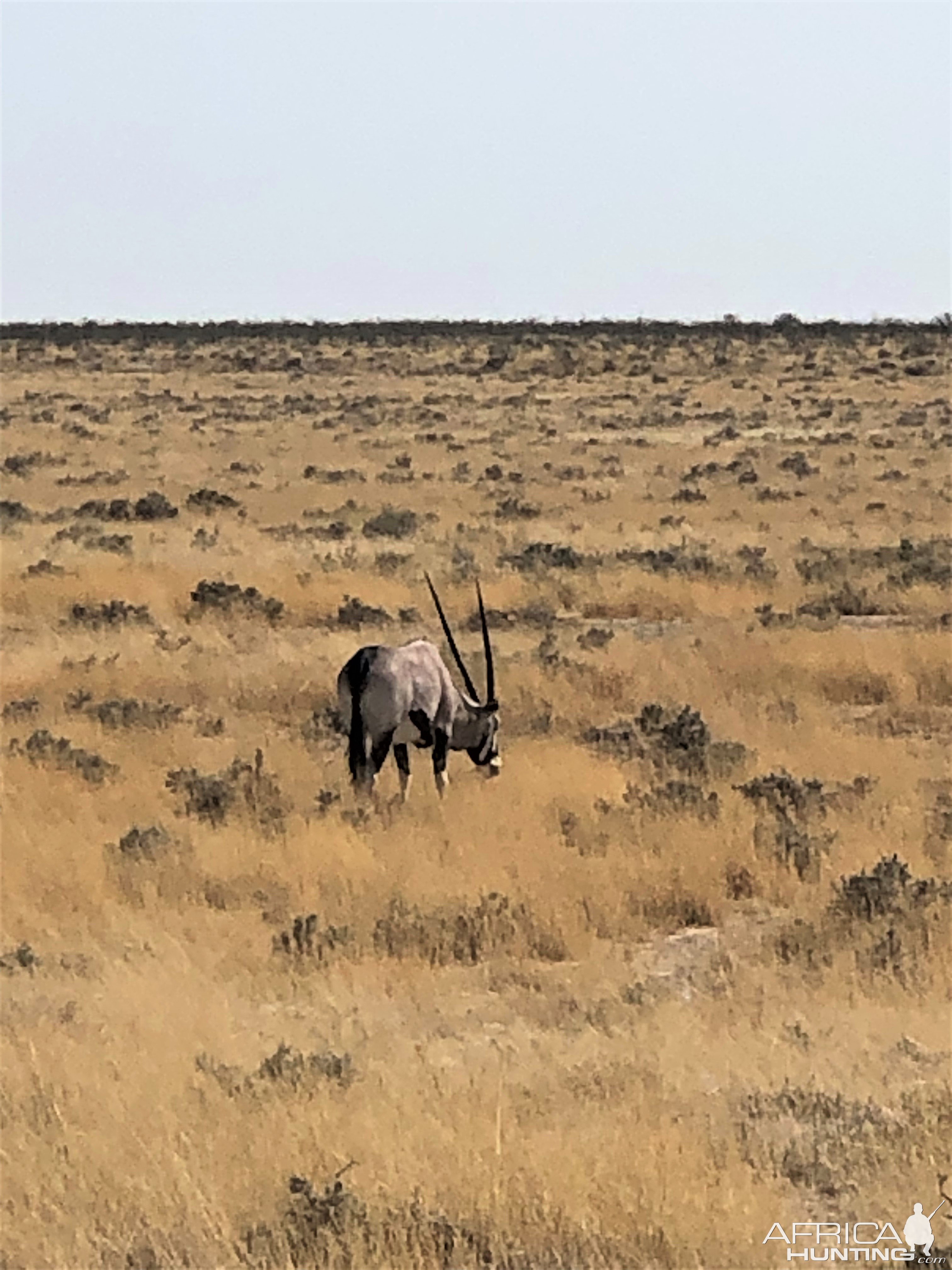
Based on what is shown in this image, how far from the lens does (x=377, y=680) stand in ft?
31.8

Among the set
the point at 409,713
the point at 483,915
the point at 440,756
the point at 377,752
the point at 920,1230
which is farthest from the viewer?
the point at 440,756

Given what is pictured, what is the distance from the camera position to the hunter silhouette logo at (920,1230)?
4770 millimetres

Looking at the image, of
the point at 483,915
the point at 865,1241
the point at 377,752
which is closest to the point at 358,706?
the point at 377,752

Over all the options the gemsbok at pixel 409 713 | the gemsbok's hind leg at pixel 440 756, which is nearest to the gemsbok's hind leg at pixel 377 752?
the gemsbok at pixel 409 713

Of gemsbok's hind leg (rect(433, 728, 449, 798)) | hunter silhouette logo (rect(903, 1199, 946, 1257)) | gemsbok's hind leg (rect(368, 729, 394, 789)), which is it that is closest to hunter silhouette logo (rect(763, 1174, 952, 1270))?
hunter silhouette logo (rect(903, 1199, 946, 1257))

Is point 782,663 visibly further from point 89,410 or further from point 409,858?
point 89,410

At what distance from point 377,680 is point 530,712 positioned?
139 inches

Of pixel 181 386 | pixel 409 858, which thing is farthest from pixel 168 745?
pixel 181 386

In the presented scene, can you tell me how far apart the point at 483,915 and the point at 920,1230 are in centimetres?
324

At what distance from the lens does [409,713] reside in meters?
9.99

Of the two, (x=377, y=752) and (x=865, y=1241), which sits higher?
(x=377, y=752)

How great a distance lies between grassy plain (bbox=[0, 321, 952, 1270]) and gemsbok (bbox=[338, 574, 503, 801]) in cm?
26

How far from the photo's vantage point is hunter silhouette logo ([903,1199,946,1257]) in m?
4.77

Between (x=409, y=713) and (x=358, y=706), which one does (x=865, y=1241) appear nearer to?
(x=358, y=706)
